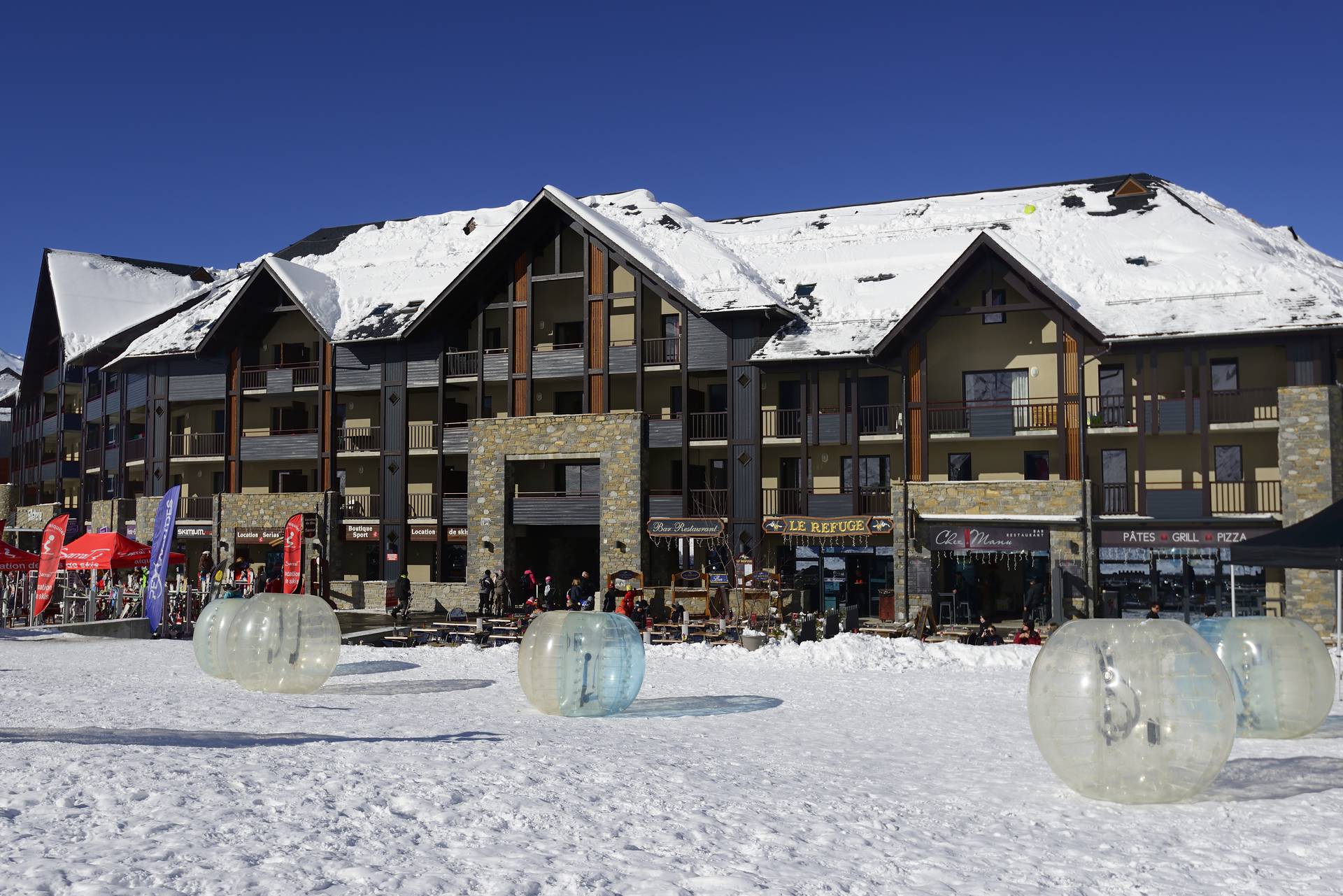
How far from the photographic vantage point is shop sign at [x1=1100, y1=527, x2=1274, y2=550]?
2783cm

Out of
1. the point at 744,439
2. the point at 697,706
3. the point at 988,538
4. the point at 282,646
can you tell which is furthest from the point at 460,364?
the point at 697,706

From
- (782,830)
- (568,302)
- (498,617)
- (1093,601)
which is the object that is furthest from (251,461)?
(782,830)

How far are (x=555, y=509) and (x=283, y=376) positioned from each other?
1209cm

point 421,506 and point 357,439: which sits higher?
point 357,439

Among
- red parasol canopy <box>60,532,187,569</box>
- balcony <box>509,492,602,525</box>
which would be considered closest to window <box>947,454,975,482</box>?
balcony <box>509,492,602,525</box>

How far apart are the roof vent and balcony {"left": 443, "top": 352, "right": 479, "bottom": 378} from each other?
2094cm

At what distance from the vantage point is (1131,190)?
35.5 metres

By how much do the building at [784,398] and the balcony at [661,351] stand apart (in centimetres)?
11

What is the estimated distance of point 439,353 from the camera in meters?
38.0

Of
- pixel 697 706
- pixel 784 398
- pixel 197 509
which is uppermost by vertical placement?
pixel 784 398

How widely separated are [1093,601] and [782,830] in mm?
22570

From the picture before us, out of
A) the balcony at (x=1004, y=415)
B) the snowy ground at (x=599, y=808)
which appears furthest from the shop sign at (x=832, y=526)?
the snowy ground at (x=599, y=808)

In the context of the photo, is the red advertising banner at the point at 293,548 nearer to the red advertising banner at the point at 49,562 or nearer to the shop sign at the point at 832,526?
the red advertising banner at the point at 49,562

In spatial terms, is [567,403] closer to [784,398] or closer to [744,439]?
[744,439]
